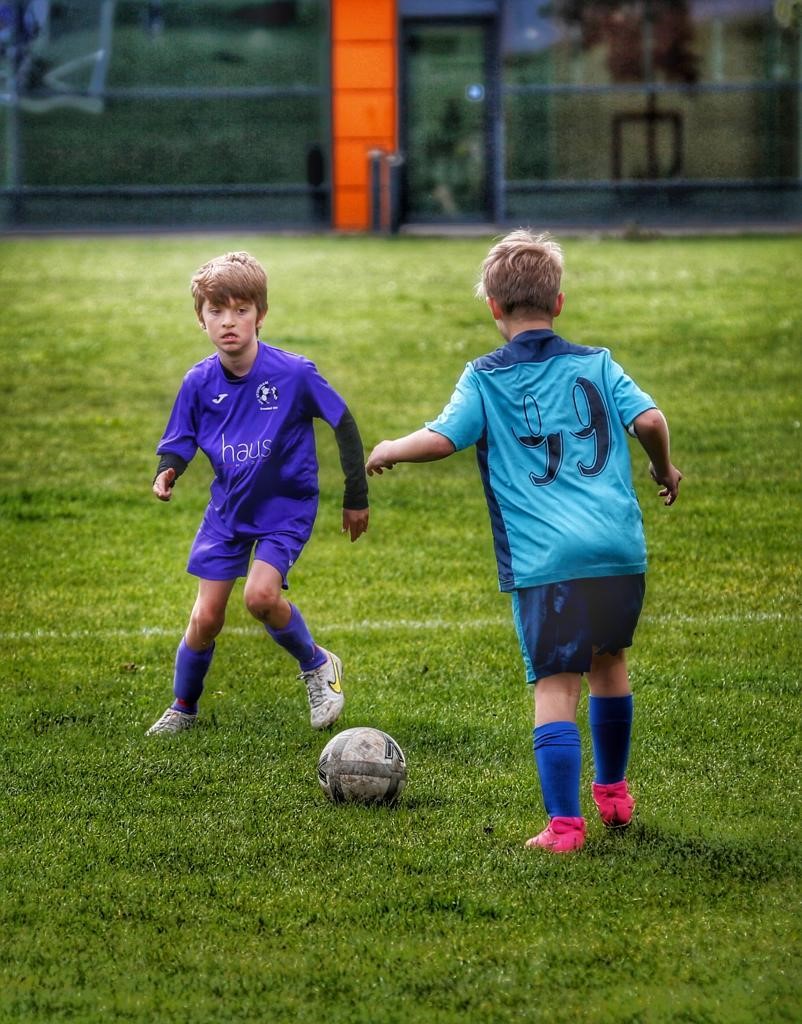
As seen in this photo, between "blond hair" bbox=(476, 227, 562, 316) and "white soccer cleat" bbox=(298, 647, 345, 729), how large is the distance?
181 cm

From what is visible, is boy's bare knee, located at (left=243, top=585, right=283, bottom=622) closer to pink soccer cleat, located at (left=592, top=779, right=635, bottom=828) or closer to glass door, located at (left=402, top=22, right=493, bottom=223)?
pink soccer cleat, located at (left=592, top=779, right=635, bottom=828)

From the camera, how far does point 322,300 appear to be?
15367 millimetres

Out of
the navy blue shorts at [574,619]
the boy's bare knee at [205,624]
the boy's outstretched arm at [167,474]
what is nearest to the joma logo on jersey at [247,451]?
the boy's outstretched arm at [167,474]

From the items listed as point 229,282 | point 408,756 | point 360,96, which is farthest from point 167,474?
point 360,96

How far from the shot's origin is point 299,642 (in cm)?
578

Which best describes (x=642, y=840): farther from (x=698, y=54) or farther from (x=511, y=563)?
(x=698, y=54)

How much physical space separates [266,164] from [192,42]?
2141mm

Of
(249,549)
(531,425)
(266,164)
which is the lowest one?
(249,549)

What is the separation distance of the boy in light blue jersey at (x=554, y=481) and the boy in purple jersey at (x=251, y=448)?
3.35 feet

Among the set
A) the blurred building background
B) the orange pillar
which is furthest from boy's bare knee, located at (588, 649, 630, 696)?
the blurred building background

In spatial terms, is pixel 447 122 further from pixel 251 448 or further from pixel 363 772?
pixel 363 772

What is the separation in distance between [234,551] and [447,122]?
808 inches

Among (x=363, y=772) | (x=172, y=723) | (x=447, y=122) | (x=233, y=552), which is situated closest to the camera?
(x=363, y=772)

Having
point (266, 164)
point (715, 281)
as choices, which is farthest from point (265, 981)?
point (266, 164)
